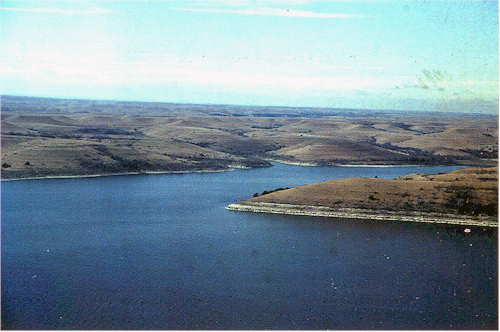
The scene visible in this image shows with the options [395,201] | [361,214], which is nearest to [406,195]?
[395,201]

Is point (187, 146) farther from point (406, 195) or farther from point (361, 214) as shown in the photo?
point (361, 214)

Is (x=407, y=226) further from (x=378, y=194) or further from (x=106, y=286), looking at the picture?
(x=106, y=286)

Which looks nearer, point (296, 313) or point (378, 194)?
point (296, 313)

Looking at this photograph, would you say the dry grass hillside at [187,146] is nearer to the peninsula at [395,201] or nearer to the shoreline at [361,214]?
the shoreline at [361,214]

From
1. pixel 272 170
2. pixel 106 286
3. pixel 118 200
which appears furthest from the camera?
pixel 272 170

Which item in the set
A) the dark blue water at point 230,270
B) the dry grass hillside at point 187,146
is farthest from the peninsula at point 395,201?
the dry grass hillside at point 187,146

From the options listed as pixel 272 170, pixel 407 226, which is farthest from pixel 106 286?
pixel 272 170
